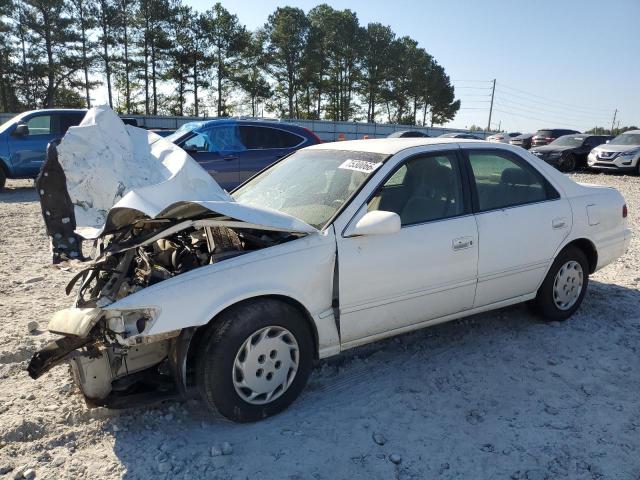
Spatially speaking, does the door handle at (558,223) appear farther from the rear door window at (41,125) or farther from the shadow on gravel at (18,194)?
the rear door window at (41,125)

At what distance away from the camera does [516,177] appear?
13.6 feet

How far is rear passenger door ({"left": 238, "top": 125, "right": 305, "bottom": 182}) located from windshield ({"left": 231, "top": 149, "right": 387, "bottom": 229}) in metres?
5.34

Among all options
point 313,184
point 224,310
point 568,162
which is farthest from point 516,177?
point 568,162

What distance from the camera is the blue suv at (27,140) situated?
11.8 meters

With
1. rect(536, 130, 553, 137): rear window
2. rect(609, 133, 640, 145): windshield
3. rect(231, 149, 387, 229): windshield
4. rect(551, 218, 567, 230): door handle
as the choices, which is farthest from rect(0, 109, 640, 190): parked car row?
rect(536, 130, 553, 137): rear window

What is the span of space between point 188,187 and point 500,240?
89.0 inches

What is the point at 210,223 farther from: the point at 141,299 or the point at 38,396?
the point at 38,396

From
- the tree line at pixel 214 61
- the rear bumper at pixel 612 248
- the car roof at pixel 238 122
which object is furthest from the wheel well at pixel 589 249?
the tree line at pixel 214 61

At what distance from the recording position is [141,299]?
104 inches

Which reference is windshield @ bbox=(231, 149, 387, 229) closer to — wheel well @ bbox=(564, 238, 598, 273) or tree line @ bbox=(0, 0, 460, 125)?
wheel well @ bbox=(564, 238, 598, 273)

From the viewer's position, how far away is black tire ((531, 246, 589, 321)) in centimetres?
428

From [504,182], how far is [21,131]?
37.4 ft

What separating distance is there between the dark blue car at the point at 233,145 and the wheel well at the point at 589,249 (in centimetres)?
619

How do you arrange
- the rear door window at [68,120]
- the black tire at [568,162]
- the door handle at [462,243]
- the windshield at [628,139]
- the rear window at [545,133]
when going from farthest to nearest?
the rear window at [545,133] < the black tire at [568,162] < the windshield at [628,139] < the rear door window at [68,120] < the door handle at [462,243]
